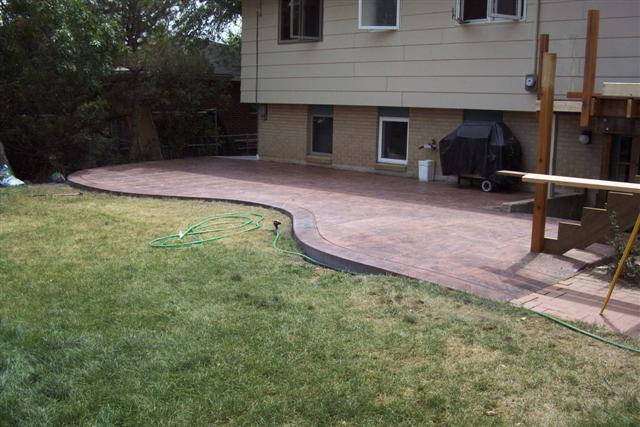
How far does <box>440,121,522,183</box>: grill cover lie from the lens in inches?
444

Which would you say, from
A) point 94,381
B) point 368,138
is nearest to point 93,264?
point 94,381

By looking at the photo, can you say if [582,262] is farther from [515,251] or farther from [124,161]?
[124,161]

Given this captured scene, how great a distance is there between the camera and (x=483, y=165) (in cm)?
1147

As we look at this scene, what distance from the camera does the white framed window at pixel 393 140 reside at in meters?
13.9

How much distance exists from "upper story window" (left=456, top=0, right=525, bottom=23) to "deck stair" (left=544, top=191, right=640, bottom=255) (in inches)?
224

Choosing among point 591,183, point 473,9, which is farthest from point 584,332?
point 473,9

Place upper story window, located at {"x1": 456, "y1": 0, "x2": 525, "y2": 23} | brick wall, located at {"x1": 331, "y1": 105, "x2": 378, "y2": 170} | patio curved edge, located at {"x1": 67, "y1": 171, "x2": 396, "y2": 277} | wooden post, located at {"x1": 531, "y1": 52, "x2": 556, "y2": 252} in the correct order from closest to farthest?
patio curved edge, located at {"x1": 67, "y1": 171, "x2": 396, "y2": 277} → wooden post, located at {"x1": 531, "y1": 52, "x2": 556, "y2": 252} → upper story window, located at {"x1": 456, "y1": 0, "x2": 525, "y2": 23} → brick wall, located at {"x1": 331, "y1": 105, "x2": 378, "y2": 170}

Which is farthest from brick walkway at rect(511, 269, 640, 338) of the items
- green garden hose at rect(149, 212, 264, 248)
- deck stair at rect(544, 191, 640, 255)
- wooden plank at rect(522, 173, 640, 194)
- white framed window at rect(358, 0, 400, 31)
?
white framed window at rect(358, 0, 400, 31)

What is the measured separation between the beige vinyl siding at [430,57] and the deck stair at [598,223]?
434cm

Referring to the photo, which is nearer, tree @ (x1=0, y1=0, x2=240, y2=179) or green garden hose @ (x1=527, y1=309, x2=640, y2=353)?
green garden hose @ (x1=527, y1=309, x2=640, y2=353)

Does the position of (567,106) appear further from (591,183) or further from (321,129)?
(321,129)

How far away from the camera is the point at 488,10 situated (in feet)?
36.8

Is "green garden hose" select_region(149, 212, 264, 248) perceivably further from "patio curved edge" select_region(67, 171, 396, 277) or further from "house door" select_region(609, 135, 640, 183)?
"house door" select_region(609, 135, 640, 183)

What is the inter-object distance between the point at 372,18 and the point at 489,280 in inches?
358
